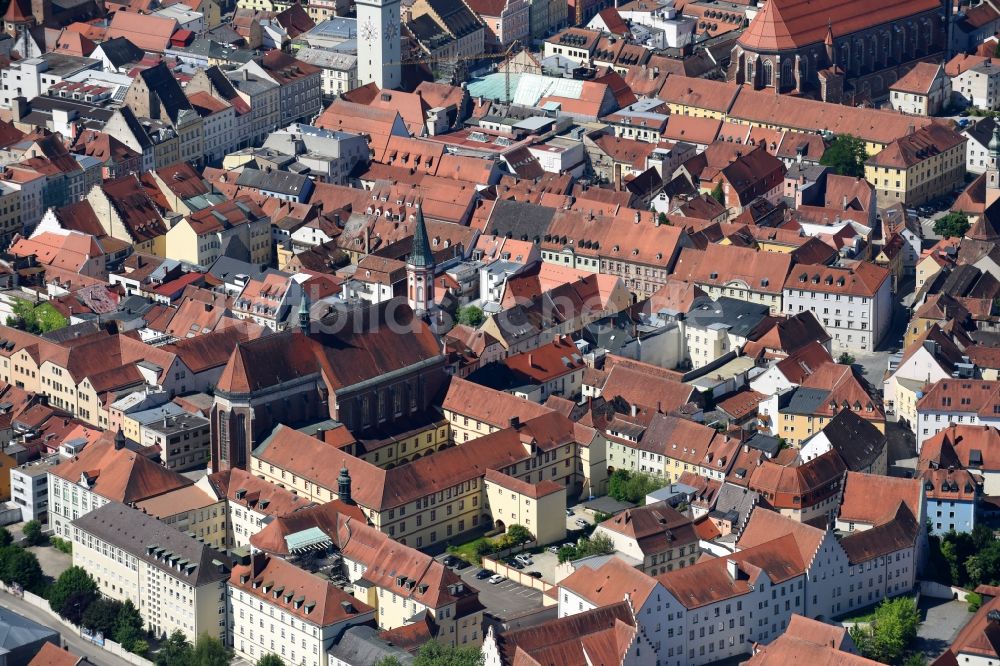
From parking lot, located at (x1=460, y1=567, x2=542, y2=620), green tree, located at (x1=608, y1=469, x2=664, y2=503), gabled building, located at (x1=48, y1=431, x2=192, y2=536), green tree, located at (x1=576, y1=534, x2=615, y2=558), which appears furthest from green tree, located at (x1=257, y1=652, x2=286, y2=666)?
green tree, located at (x1=608, y1=469, x2=664, y2=503)

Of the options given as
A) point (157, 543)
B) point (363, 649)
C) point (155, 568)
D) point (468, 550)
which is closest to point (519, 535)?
point (468, 550)

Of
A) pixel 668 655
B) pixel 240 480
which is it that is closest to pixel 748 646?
pixel 668 655

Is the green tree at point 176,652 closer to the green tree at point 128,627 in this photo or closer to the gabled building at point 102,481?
the green tree at point 128,627

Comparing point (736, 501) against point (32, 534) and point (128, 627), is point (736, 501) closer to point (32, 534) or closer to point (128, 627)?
point (128, 627)

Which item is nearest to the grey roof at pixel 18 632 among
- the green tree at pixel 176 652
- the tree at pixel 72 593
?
the green tree at pixel 176 652

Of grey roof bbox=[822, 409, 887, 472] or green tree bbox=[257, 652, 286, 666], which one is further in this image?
grey roof bbox=[822, 409, 887, 472]

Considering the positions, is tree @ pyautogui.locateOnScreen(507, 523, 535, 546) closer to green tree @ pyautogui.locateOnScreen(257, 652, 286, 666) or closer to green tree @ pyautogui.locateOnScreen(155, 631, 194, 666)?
green tree @ pyautogui.locateOnScreen(257, 652, 286, 666)
